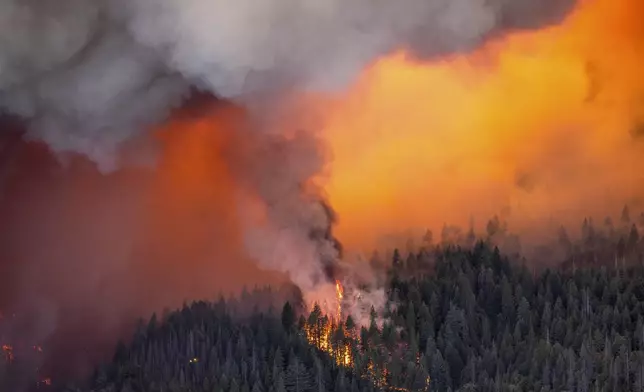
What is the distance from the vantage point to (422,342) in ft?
77.5

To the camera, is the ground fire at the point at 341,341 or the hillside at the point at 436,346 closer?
the hillside at the point at 436,346

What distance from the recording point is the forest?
20.0m

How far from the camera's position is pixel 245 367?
20219 mm

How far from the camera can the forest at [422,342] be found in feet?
65.8

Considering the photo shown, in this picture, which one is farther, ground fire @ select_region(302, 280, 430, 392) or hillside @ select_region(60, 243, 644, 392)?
ground fire @ select_region(302, 280, 430, 392)

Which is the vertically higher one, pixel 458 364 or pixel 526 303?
pixel 526 303

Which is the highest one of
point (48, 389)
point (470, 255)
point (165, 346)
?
point (470, 255)

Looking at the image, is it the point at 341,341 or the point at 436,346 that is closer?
the point at 436,346

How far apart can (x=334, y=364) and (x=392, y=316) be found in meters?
3.14

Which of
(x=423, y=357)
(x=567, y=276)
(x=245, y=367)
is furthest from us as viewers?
(x=567, y=276)

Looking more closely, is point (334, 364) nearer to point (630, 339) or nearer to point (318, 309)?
point (318, 309)

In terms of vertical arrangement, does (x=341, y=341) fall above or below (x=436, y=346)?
above

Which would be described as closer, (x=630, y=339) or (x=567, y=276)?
(x=630, y=339)

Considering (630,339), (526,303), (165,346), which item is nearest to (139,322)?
(165,346)
